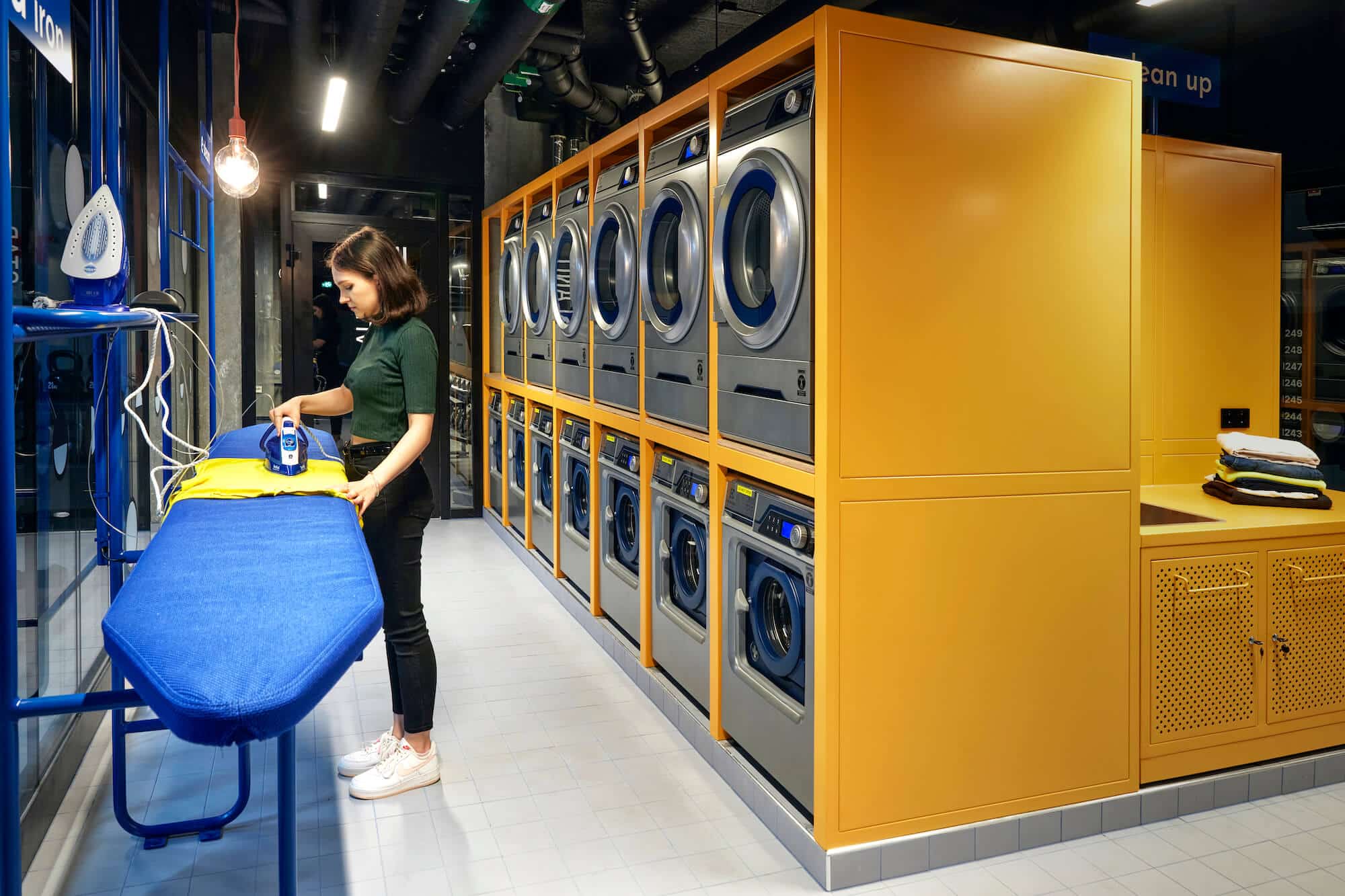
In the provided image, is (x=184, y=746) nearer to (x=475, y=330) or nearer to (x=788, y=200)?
(x=788, y=200)

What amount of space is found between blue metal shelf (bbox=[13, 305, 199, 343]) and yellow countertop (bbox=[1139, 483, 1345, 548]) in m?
2.66

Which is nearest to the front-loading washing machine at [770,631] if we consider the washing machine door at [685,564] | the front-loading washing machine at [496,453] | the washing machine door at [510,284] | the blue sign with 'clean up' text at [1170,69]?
the washing machine door at [685,564]

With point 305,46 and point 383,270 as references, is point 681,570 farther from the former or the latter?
point 305,46

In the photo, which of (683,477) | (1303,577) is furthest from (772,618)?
(1303,577)

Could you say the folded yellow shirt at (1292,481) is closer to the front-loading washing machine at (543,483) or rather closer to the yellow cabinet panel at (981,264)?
the yellow cabinet panel at (981,264)

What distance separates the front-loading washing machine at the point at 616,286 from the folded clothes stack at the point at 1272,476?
7.28ft

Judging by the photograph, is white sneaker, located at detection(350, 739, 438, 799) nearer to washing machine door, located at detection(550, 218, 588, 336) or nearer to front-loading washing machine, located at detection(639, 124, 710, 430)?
front-loading washing machine, located at detection(639, 124, 710, 430)

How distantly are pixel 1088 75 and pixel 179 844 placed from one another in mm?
3342

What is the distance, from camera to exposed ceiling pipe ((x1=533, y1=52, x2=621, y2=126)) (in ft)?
19.3

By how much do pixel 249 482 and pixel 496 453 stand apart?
16.9ft

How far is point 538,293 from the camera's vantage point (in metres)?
5.59

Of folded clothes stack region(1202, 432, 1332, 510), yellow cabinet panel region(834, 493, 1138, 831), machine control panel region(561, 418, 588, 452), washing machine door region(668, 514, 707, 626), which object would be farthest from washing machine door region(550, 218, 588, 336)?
folded clothes stack region(1202, 432, 1332, 510)

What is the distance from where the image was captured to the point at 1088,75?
2.71m

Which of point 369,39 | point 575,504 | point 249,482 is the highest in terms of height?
point 369,39
